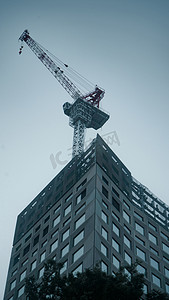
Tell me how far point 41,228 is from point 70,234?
1318 cm

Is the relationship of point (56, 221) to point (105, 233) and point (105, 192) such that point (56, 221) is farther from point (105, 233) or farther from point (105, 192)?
point (105, 233)

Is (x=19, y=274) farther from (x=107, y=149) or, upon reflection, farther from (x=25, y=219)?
(x=107, y=149)

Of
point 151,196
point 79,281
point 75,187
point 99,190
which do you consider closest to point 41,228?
point 75,187

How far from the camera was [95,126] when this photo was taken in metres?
126

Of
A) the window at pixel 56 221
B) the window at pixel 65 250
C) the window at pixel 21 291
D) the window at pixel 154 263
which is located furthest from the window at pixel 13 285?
the window at pixel 154 263

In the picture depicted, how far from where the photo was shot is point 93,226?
2672 inches

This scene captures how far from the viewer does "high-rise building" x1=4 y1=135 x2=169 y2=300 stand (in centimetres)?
6888

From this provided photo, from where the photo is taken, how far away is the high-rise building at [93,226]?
68875 millimetres

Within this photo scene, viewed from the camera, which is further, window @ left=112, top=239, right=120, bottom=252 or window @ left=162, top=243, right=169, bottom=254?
window @ left=162, top=243, right=169, bottom=254

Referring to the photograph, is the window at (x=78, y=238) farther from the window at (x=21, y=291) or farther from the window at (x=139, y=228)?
the window at (x=21, y=291)

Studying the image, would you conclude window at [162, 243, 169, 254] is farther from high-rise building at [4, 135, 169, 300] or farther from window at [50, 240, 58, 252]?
window at [50, 240, 58, 252]

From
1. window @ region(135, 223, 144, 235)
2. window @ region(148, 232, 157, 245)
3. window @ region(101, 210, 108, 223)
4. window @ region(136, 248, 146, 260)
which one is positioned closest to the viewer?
window @ region(101, 210, 108, 223)

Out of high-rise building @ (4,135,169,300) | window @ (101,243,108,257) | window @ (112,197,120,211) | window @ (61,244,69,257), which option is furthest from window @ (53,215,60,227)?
window @ (101,243,108,257)

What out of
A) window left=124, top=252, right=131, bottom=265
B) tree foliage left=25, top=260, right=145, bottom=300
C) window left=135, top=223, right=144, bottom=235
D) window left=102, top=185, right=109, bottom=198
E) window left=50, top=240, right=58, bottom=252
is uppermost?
window left=102, top=185, right=109, bottom=198
